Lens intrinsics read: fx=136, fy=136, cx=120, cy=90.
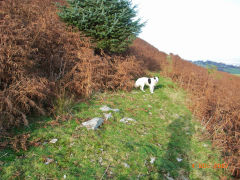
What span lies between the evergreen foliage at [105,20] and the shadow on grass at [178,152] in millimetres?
5340

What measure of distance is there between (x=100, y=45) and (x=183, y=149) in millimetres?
6318

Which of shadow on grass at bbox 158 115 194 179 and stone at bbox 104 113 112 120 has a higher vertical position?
stone at bbox 104 113 112 120

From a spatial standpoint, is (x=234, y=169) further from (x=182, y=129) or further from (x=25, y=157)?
(x=25, y=157)

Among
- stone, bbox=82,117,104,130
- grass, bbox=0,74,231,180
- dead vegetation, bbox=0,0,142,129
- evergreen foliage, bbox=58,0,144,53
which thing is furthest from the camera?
evergreen foliage, bbox=58,0,144,53

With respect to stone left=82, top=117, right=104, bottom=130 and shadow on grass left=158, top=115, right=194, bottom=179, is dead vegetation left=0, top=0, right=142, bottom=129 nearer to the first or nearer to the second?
stone left=82, top=117, right=104, bottom=130

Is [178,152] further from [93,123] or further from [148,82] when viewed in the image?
[148,82]

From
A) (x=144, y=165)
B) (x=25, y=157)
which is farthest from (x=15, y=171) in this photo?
(x=144, y=165)

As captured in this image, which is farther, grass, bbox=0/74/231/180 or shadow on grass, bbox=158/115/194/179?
shadow on grass, bbox=158/115/194/179

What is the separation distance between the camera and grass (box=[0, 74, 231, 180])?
2684 millimetres

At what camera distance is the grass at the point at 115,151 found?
2.68m

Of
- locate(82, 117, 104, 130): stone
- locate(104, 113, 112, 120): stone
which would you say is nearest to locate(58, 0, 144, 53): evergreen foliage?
locate(104, 113, 112, 120): stone

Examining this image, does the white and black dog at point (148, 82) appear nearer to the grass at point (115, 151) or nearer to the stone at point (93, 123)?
the grass at point (115, 151)

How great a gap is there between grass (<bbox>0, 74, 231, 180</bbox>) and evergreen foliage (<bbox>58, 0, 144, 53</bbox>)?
388 cm

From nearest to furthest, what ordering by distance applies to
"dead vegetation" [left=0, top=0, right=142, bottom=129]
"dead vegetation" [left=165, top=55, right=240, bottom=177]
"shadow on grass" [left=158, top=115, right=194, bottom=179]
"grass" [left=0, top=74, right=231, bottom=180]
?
"grass" [left=0, top=74, right=231, bottom=180], "shadow on grass" [left=158, top=115, right=194, bottom=179], "dead vegetation" [left=0, top=0, right=142, bottom=129], "dead vegetation" [left=165, top=55, right=240, bottom=177]
